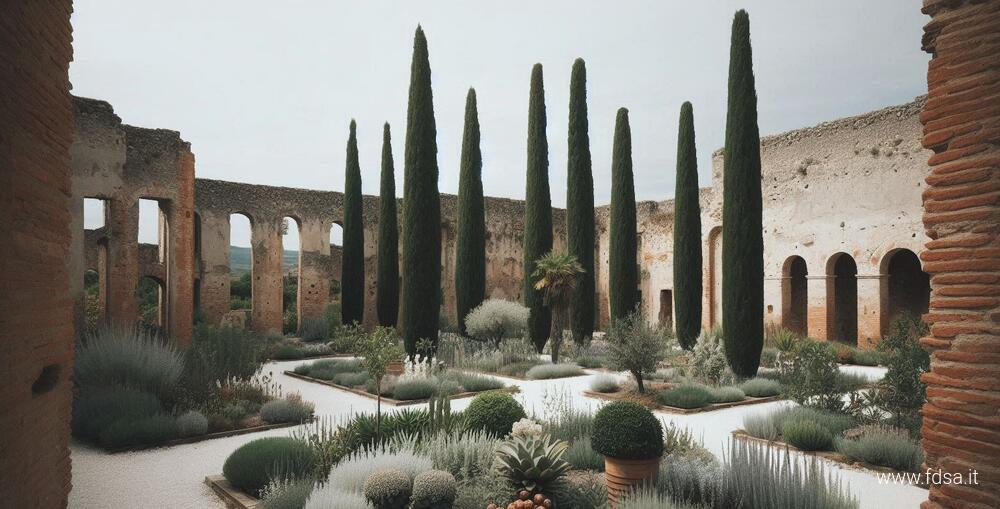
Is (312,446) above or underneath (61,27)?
underneath

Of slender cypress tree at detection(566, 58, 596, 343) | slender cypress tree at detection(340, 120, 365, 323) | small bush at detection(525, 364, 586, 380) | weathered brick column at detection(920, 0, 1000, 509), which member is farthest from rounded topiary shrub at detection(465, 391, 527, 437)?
slender cypress tree at detection(340, 120, 365, 323)

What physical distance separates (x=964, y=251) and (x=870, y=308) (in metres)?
18.4

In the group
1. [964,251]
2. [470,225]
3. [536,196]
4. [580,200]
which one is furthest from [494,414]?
[470,225]

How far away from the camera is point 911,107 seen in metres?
18.2

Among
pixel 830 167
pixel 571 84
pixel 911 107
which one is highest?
pixel 571 84

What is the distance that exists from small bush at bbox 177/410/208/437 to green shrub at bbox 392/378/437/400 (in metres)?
3.70

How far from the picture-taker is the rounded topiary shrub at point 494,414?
7.79 meters

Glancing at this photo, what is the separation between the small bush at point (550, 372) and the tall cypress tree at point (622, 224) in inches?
234

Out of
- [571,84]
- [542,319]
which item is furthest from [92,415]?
[571,84]

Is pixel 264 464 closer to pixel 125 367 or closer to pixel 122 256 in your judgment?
pixel 125 367

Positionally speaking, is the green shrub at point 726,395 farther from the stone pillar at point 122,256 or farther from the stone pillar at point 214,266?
the stone pillar at point 214,266

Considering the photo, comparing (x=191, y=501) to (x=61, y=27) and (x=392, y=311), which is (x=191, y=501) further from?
(x=392, y=311)

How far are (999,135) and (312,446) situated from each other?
22.6ft

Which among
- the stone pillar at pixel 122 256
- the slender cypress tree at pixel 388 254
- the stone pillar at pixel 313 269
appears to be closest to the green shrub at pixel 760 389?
the slender cypress tree at pixel 388 254
